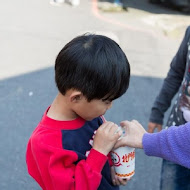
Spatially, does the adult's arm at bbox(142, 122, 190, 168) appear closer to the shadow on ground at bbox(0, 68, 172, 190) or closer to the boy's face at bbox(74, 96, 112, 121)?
the boy's face at bbox(74, 96, 112, 121)

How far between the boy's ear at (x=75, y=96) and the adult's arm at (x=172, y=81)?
0.82m

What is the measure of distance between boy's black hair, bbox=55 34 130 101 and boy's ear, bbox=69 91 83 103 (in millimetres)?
17

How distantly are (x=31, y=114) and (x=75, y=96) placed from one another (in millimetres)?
2666

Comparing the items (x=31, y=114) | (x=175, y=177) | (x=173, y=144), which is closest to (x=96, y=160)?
(x=173, y=144)

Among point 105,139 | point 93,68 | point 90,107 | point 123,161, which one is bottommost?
point 123,161

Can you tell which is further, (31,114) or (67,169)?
(31,114)

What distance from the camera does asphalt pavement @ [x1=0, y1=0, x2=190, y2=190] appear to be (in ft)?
10.6

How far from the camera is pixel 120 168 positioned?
1.47m

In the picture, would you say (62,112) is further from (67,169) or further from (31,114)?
(31,114)

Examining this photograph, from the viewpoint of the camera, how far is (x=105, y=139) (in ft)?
4.48

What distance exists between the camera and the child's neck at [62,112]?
4.53 feet

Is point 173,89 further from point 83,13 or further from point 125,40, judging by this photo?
point 83,13

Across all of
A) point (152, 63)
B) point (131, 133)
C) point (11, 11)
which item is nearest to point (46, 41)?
point (152, 63)

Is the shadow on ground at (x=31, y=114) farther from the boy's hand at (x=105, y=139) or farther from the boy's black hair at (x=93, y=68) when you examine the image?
the boy's black hair at (x=93, y=68)
